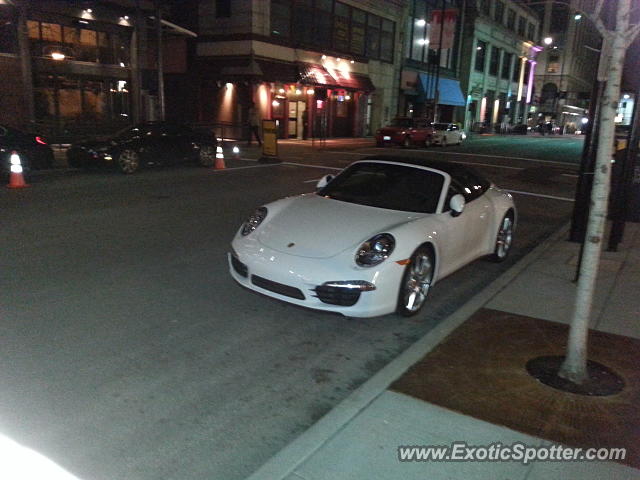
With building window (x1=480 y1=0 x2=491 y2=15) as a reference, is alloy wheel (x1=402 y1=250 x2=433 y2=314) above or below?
below

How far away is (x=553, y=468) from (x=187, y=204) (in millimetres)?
8594

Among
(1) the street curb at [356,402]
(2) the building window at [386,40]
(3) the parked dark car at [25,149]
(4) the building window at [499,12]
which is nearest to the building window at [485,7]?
(4) the building window at [499,12]

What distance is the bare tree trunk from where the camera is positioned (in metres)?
3.64

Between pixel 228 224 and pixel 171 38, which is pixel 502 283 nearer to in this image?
pixel 228 224

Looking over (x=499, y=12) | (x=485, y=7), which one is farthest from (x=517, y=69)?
(x=485, y=7)

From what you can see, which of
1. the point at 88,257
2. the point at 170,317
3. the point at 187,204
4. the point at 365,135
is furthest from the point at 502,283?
the point at 365,135

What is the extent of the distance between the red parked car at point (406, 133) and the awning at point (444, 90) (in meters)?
13.6

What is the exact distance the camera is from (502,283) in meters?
6.25

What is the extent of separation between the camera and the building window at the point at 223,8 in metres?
28.9

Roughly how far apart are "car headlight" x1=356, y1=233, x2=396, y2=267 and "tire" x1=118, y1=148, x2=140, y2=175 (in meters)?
11.2

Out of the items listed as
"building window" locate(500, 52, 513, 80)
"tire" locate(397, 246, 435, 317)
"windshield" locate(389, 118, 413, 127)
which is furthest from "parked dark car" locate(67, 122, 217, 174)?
"building window" locate(500, 52, 513, 80)

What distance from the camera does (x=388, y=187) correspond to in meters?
6.18

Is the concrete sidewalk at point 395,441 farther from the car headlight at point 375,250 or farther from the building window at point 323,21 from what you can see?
the building window at point 323,21

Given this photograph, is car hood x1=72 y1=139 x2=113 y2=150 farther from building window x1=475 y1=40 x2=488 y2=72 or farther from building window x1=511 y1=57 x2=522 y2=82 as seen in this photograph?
building window x1=511 y1=57 x2=522 y2=82
